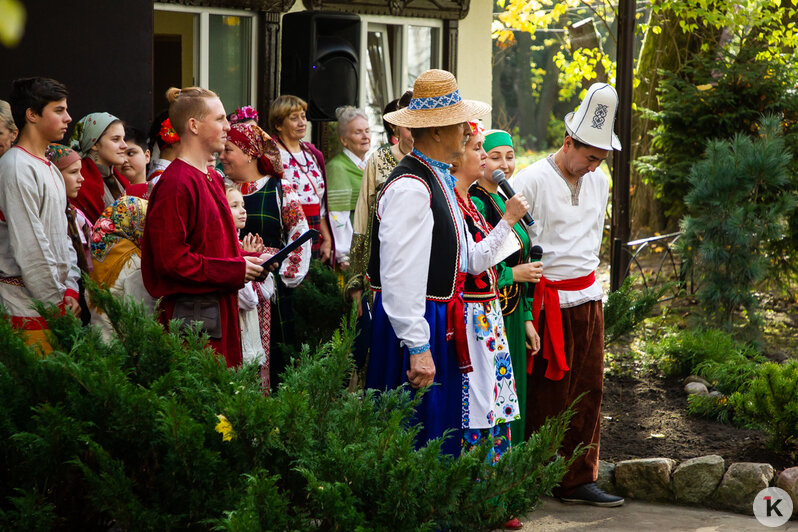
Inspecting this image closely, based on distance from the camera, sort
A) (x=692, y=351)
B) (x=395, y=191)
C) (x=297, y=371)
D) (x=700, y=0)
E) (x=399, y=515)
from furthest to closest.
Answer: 1. (x=700, y=0)
2. (x=692, y=351)
3. (x=395, y=191)
4. (x=297, y=371)
5. (x=399, y=515)

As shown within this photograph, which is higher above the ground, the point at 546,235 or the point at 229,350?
the point at 546,235

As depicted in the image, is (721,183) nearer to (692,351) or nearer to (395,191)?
(692,351)

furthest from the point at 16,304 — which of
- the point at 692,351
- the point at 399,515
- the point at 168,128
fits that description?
the point at 692,351

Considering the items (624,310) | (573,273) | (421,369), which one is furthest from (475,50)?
→ (421,369)

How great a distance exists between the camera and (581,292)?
4.92 meters

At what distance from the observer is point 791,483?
16.0ft

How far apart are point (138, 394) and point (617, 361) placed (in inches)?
229

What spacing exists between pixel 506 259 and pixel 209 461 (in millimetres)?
2447

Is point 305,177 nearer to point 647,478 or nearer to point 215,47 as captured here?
point 647,478

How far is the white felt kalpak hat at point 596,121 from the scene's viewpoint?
4.77 meters

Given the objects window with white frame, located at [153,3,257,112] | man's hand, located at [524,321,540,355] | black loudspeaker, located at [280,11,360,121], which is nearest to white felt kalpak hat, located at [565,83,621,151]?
man's hand, located at [524,321,540,355]

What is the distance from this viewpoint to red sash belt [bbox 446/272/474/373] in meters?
3.81

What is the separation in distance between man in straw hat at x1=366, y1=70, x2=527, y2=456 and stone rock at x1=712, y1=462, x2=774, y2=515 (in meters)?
1.85

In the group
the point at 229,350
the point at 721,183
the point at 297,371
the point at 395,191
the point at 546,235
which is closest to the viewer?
the point at 297,371
